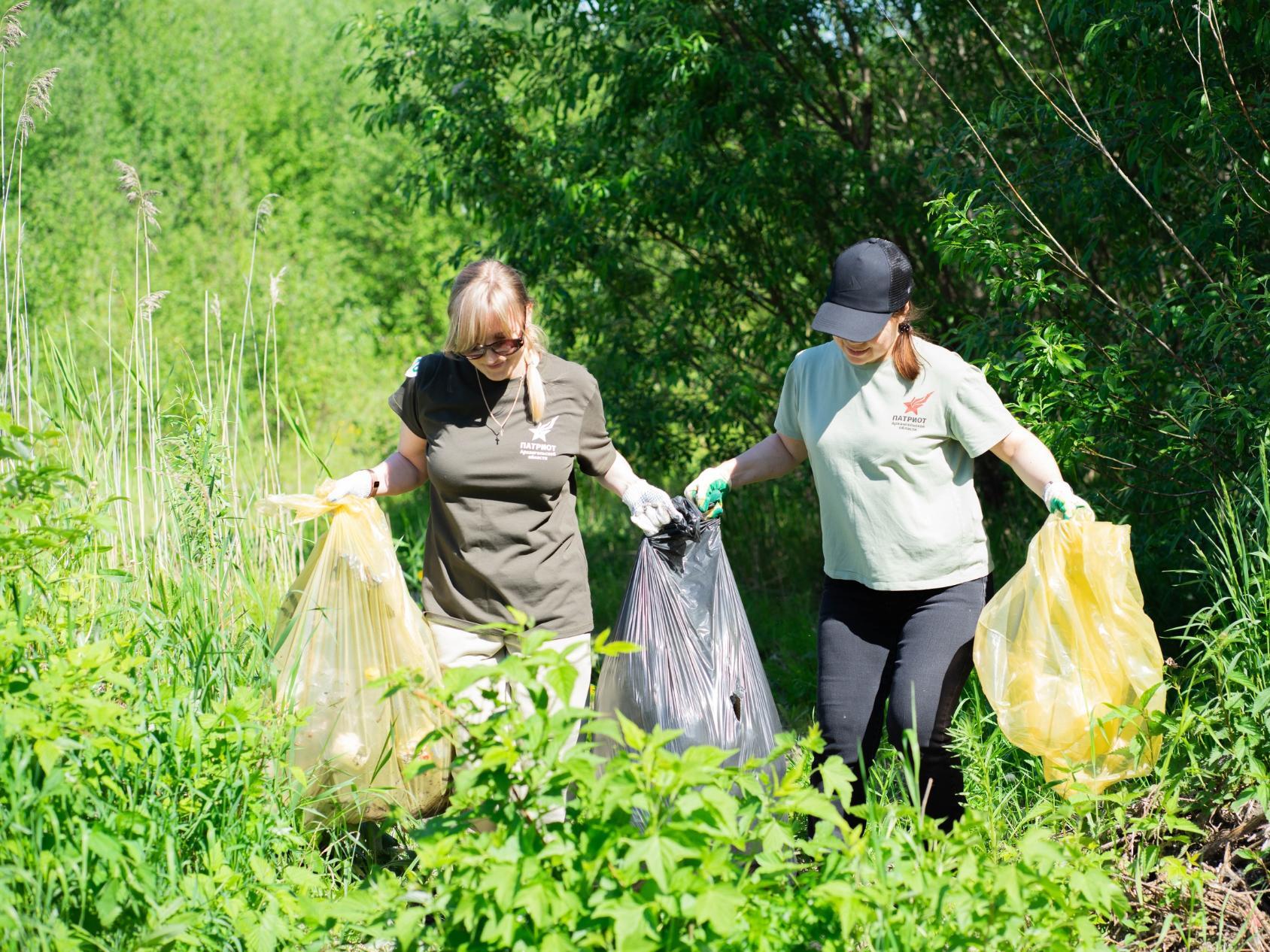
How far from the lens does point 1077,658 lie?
241 centimetres

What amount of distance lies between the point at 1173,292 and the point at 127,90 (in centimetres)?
1228

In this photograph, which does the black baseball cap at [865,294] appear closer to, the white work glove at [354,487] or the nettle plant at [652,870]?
the nettle plant at [652,870]

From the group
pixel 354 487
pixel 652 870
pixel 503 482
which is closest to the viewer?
pixel 652 870

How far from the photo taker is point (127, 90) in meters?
12.6

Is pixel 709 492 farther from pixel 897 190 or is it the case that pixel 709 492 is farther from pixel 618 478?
pixel 897 190

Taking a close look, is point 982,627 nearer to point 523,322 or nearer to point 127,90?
point 523,322

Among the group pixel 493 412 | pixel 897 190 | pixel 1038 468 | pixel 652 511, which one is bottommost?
pixel 652 511

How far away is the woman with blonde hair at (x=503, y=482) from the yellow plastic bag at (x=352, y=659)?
0.07 meters

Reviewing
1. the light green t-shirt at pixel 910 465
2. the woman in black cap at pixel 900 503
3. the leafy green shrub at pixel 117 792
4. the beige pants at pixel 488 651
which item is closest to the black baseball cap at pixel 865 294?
the woman in black cap at pixel 900 503

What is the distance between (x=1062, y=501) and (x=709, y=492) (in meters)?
0.78

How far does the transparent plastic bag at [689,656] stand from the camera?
2.49 metres

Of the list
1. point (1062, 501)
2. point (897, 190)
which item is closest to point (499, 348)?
point (1062, 501)

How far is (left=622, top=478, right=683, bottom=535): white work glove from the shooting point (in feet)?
8.56

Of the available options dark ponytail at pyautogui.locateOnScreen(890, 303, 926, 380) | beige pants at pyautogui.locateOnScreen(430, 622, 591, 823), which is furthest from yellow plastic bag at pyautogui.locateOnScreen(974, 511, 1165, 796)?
beige pants at pyautogui.locateOnScreen(430, 622, 591, 823)
